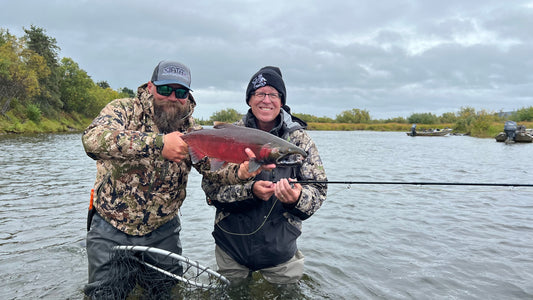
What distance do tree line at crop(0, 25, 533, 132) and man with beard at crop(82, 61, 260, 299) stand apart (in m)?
30.4

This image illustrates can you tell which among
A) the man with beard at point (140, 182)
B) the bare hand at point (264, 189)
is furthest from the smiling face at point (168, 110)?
the bare hand at point (264, 189)

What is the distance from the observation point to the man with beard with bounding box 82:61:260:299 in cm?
381

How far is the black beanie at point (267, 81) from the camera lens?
423cm

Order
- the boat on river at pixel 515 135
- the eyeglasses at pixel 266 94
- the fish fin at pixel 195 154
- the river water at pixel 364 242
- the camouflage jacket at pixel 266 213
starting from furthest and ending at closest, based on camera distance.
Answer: the boat on river at pixel 515 135, the river water at pixel 364 242, the eyeglasses at pixel 266 94, the camouflage jacket at pixel 266 213, the fish fin at pixel 195 154

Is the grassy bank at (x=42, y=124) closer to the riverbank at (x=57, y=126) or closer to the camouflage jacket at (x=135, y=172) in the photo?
the riverbank at (x=57, y=126)

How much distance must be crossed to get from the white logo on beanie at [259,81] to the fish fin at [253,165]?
1.12m

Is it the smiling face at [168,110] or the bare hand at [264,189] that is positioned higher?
the smiling face at [168,110]

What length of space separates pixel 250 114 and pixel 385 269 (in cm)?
407

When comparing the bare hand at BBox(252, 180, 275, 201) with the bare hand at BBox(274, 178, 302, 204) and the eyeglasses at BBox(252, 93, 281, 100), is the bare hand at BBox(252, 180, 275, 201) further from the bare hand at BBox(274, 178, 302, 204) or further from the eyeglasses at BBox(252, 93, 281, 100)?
the eyeglasses at BBox(252, 93, 281, 100)

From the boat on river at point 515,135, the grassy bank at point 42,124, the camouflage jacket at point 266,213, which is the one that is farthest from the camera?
the grassy bank at point 42,124

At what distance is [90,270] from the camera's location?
3891 mm

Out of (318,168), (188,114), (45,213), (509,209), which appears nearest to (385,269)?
(318,168)

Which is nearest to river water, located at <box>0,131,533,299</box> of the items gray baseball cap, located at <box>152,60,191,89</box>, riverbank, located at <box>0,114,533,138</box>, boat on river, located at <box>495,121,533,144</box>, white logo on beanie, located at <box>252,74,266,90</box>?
white logo on beanie, located at <box>252,74,266,90</box>

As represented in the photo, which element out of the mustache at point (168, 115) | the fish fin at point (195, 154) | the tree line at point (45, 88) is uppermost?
the tree line at point (45, 88)
